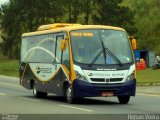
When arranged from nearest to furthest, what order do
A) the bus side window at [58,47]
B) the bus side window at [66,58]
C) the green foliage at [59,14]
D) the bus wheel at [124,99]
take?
the bus side window at [66,58] → the bus wheel at [124,99] → the bus side window at [58,47] → the green foliage at [59,14]

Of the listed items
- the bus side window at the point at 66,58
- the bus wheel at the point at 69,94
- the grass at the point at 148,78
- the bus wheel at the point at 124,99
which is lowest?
the grass at the point at 148,78

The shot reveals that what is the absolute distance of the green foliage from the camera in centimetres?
7569

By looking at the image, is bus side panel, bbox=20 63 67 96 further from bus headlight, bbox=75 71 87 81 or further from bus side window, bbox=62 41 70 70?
bus headlight, bbox=75 71 87 81

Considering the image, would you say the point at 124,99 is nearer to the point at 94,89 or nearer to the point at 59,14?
the point at 94,89

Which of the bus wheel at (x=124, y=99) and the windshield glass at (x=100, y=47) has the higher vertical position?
the windshield glass at (x=100, y=47)

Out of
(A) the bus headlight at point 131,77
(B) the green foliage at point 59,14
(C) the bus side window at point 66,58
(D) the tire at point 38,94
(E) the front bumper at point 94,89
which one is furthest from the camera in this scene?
(B) the green foliage at point 59,14

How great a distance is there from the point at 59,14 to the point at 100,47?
63793 millimetres

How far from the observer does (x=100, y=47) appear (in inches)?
824

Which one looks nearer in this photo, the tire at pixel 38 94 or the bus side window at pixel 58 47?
the bus side window at pixel 58 47

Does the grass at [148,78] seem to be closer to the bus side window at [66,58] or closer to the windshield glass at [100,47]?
the windshield glass at [100,47]

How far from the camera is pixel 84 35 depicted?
69.4 feet

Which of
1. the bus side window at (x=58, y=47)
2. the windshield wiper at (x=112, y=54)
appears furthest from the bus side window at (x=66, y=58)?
the windshield wiper at (x=112, y=54)

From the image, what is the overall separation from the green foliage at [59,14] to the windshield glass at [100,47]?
53.2 m

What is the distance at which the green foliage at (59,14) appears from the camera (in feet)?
248
